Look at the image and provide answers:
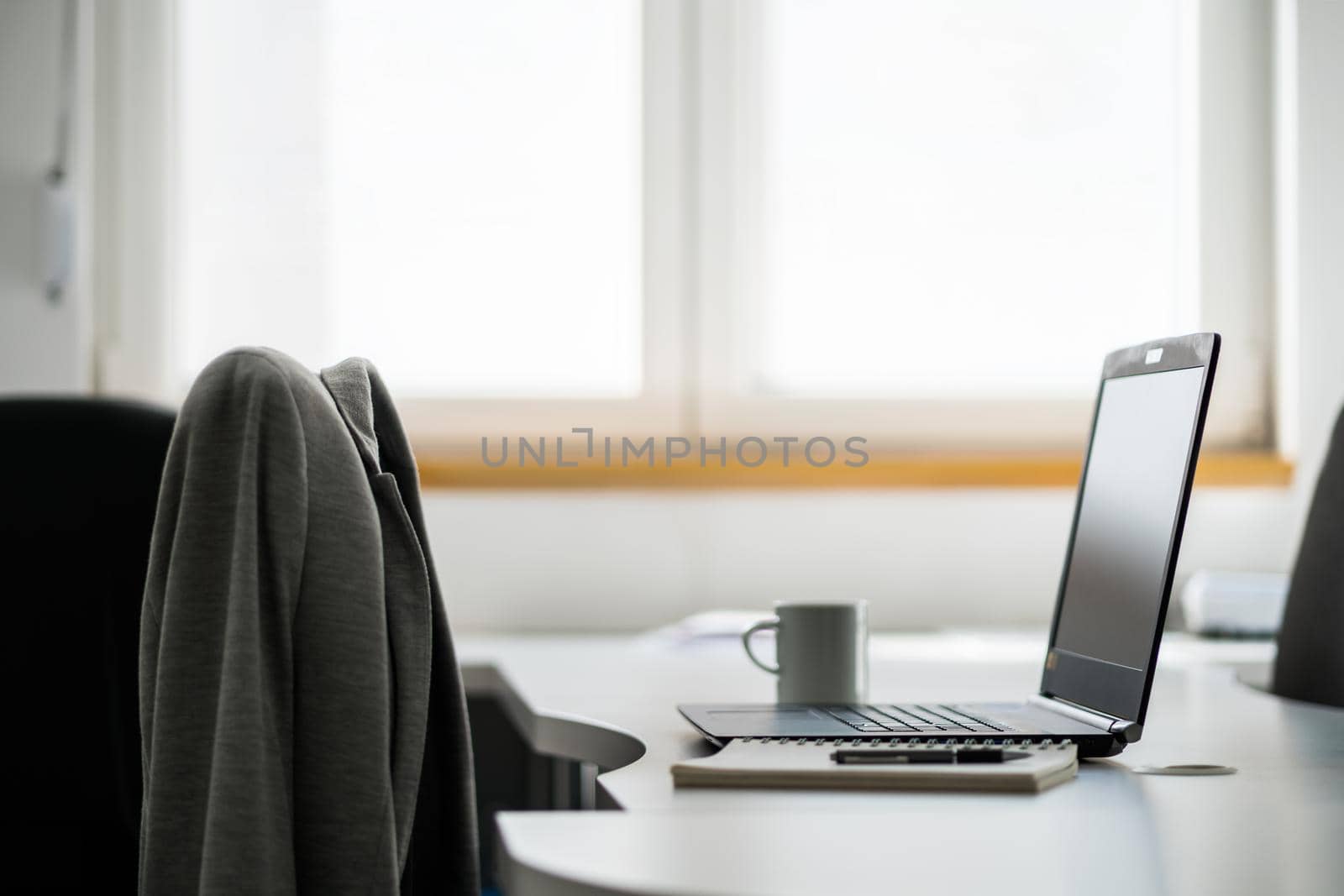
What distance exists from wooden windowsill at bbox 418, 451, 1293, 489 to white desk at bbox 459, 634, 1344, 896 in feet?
3.27

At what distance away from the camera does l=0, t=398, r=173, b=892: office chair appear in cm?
103

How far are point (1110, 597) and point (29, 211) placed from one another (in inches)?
66.0

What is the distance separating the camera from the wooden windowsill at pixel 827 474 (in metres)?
2.00

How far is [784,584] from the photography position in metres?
2.01

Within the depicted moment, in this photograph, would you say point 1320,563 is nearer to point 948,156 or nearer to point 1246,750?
point 1246,750

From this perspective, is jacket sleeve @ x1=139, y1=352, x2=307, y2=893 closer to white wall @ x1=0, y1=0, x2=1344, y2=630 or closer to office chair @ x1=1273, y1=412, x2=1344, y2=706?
office chair @ x1=1273, y1=412, x2=1344, y2=706

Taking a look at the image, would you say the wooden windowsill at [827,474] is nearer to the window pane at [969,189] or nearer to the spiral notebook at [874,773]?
the window pane at [969,189]

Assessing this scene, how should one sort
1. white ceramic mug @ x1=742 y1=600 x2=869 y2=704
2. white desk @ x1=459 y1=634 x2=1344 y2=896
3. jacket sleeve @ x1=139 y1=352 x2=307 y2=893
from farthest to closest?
white ceramic mug @ x1=742 y1=600 x2=869 y2=704
jacket sleeve @ x1=139 y1=352 x2=307 y2=893
white desk @ x1=459 y1=634 x2=1344 y2=896

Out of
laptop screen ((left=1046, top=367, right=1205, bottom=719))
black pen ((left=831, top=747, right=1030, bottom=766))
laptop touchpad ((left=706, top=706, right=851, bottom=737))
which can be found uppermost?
laptop screen ((left=1046, top=367, right=1205, bottom=719))

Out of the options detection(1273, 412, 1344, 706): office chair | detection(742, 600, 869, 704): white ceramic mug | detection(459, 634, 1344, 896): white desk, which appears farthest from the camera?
detection(1273, 412, 1344, 706): office chair

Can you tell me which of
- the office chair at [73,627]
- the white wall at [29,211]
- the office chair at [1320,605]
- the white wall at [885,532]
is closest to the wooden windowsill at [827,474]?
the white wall at [885,532]

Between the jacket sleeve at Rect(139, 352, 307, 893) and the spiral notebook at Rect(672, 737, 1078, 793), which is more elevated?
the jacket sleeve at Rect(139, 352, 307, 893)

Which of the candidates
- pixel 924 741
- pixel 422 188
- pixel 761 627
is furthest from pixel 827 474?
pixel 924 741

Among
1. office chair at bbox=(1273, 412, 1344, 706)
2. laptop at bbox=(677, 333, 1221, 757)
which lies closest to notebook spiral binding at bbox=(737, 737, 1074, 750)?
laptop at bbox=(677, 333, 1221, 757)
